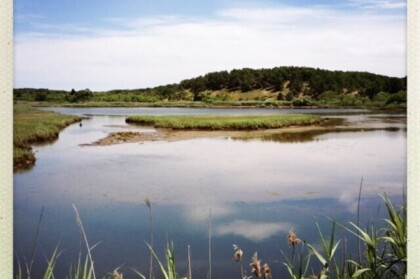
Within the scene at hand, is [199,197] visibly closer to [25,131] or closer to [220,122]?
[25,131]

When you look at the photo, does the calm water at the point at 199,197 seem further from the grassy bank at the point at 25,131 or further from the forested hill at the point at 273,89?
the forested hill at the point at 273,89

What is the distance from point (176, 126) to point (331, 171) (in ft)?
9.49

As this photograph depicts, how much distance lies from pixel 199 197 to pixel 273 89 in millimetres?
896

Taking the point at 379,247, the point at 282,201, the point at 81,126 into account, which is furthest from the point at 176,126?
the point at 379,247

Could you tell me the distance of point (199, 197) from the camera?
3004 mm

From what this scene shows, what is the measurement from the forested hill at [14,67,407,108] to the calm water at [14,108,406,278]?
0.19 m

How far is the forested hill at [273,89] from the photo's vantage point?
2.52 m

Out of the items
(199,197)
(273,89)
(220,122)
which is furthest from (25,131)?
(220,122)

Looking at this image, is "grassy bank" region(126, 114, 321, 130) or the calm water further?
"grassy bank" region(126, 114, 321, 130)

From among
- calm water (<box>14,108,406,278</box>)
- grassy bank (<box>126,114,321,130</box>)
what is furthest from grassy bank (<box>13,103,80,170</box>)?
grassy bank (<box>126,114,321,130</box>)

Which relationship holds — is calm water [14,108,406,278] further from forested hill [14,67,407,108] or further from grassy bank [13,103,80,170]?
forested hill [14,67,407,108]

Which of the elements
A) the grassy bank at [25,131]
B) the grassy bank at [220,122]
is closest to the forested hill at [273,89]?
the grassy bank at [25,131]

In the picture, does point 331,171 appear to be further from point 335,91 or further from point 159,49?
point 159,49

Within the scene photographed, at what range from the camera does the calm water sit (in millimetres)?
2484
